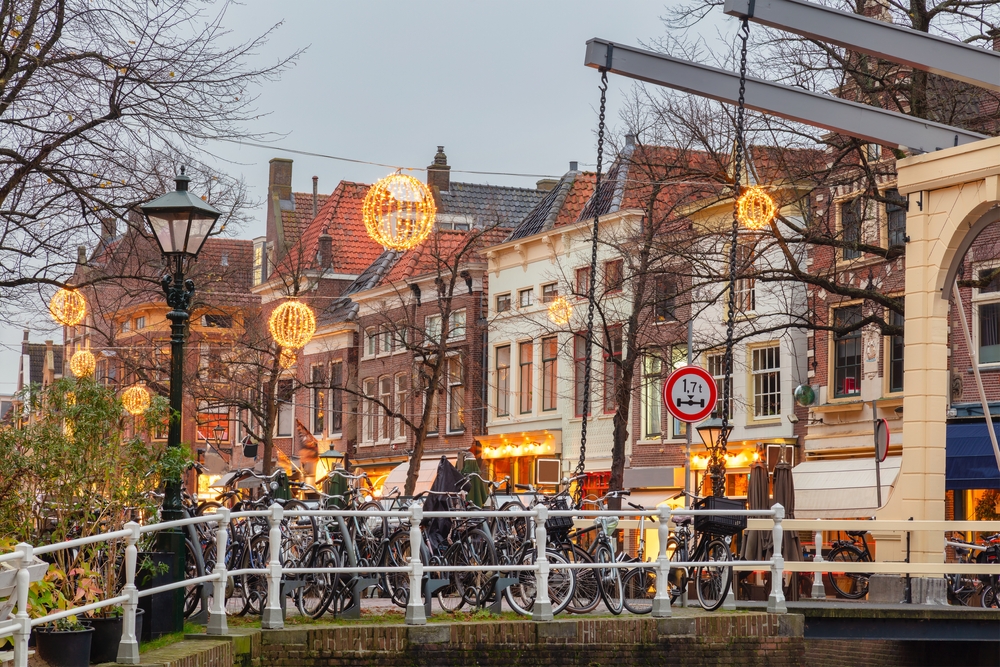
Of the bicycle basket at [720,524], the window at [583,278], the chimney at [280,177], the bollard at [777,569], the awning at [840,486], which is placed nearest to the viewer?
the bollard at [777,569]

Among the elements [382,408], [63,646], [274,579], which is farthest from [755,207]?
[382,408]

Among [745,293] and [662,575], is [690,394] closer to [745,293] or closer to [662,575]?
[662,575]

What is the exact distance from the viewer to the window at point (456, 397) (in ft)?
145

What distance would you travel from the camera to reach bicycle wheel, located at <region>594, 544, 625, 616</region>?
13.7 meters

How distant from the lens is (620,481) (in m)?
31.1

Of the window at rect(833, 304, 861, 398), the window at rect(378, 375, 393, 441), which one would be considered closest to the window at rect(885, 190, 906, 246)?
the window at rect(833, 304, 861, 398)

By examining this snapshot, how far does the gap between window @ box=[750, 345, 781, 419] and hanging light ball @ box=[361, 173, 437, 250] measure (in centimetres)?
1369

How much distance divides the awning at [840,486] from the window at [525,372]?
36.5 feet

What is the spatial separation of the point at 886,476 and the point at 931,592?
15.1 metres

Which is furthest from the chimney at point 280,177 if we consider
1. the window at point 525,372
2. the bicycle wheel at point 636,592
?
the bicycle wheel at point 636,592

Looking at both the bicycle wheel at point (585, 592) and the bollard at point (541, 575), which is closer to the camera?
the bollard at point (541, 575)

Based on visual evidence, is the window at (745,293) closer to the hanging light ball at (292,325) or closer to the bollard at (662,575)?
the hanging light ball at (292,325)

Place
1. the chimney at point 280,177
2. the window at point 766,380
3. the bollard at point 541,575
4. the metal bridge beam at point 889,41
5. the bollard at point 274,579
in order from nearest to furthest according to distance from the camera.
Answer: the bollard at point 274,579
the bollard at point 541,575
the metal bridge beam at point 889,41
the window at point 766,380
the chimney at point 280,177

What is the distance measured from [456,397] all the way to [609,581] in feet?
99.6
